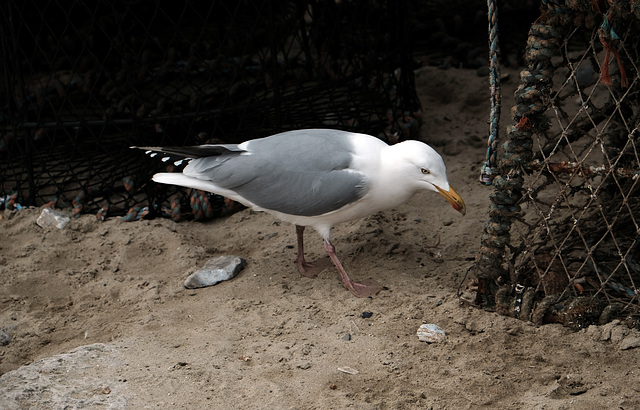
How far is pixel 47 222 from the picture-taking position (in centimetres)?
409

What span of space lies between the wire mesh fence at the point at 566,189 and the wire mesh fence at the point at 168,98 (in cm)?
177

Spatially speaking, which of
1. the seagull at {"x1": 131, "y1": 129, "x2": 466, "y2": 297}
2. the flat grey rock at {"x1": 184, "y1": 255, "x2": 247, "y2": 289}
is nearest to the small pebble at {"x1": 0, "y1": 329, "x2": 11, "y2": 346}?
the flat grey rock at {"x1": 184, "y1": 255, "x2": 247, "y2": 289}

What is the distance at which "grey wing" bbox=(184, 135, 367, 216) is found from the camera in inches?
123

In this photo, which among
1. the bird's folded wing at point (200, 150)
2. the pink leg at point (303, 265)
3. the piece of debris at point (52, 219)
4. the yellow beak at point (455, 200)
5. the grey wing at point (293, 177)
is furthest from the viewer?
the piece of debris at point (52, 219)

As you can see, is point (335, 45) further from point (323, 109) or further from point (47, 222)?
point (47, 222)

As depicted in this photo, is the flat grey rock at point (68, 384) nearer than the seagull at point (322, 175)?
Yes

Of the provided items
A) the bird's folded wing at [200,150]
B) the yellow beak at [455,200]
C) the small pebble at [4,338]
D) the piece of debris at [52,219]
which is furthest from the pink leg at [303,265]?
the piece of debris at [52,219]

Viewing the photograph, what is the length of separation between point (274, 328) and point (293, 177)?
67 cm

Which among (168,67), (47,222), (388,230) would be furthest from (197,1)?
(388,230)

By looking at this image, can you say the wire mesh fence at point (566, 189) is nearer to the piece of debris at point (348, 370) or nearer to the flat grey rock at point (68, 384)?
the piece of debris at point (348, 370)

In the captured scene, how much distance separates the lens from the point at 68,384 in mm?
2584

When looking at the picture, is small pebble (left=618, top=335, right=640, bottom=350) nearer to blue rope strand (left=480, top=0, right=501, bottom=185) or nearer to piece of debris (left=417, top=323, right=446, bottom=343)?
piece of debris (left=417, top=323, right=446, bottom=343)

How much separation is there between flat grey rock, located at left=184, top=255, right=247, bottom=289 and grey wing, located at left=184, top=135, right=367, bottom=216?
0.41 m

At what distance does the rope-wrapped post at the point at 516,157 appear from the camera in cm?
259
